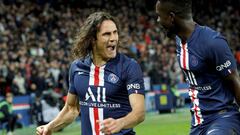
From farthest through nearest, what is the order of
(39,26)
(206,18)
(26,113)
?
(206,18), (39,26), (26,113)

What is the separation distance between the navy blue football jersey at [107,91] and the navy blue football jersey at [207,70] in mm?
526

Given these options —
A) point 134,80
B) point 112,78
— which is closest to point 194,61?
point 134,80

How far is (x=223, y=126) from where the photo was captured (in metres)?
5.50

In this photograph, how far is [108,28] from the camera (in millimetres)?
5715

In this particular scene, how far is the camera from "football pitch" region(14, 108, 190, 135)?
15914 mm

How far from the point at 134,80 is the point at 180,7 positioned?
2.73 ft

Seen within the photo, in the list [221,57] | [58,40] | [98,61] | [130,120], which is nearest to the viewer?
[130,120]

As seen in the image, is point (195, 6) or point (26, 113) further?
point (195, 6)

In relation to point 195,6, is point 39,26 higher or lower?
lower

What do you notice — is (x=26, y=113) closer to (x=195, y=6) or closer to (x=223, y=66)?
(x=223, y=66)

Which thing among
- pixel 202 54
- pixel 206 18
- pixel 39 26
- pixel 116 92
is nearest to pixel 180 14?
pixel 202 54

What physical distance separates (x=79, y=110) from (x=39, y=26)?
18190 mm

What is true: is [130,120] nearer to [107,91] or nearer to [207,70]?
[107,91]

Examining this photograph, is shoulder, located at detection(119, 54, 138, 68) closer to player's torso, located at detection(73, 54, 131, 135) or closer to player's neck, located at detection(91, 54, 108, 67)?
player's torso, located at detection(73, 54, 131, 135)
